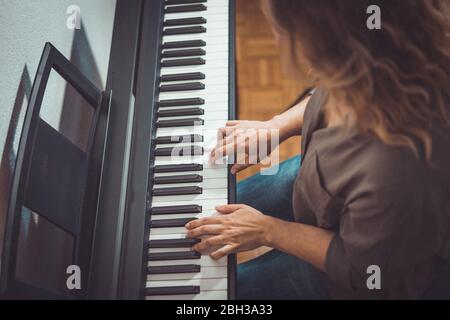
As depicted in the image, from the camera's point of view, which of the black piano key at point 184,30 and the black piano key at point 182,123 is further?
the black piano key at point 184,30

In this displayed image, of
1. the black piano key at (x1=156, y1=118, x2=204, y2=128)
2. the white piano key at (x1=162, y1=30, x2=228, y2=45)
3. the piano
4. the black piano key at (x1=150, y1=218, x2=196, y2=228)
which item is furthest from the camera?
the white piano key at (x1=162, y1=30, x2=228, y2=45)

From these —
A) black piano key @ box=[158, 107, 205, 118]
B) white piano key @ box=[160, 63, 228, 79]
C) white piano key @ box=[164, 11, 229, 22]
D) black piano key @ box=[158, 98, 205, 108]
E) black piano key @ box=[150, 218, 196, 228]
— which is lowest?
black piano key @ box=[150, 218, 196, 228]

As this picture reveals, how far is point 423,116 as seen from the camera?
1195 millimetres

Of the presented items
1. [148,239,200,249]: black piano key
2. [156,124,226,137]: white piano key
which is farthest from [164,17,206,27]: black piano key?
[148,239,200,249]: black piano key

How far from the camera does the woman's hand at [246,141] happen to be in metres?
1.26

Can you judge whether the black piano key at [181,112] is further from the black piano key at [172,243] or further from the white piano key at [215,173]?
the black piano key at [172,243]

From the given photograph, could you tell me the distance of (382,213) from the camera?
1105mm

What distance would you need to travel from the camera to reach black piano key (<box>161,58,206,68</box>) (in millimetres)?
1383

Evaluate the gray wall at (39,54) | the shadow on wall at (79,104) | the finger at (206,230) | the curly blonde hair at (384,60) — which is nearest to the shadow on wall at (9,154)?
the gray wall at (39,54)

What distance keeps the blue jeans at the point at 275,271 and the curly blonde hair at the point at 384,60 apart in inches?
10.5

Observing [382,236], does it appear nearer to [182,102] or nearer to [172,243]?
[172,243]

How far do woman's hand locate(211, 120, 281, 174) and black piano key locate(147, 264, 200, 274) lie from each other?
25cm

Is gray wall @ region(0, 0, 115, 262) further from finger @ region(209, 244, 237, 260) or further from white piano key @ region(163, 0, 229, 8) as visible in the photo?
finger @ region(209, 244, 237, 260)

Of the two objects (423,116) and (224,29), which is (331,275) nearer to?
(423,116)
